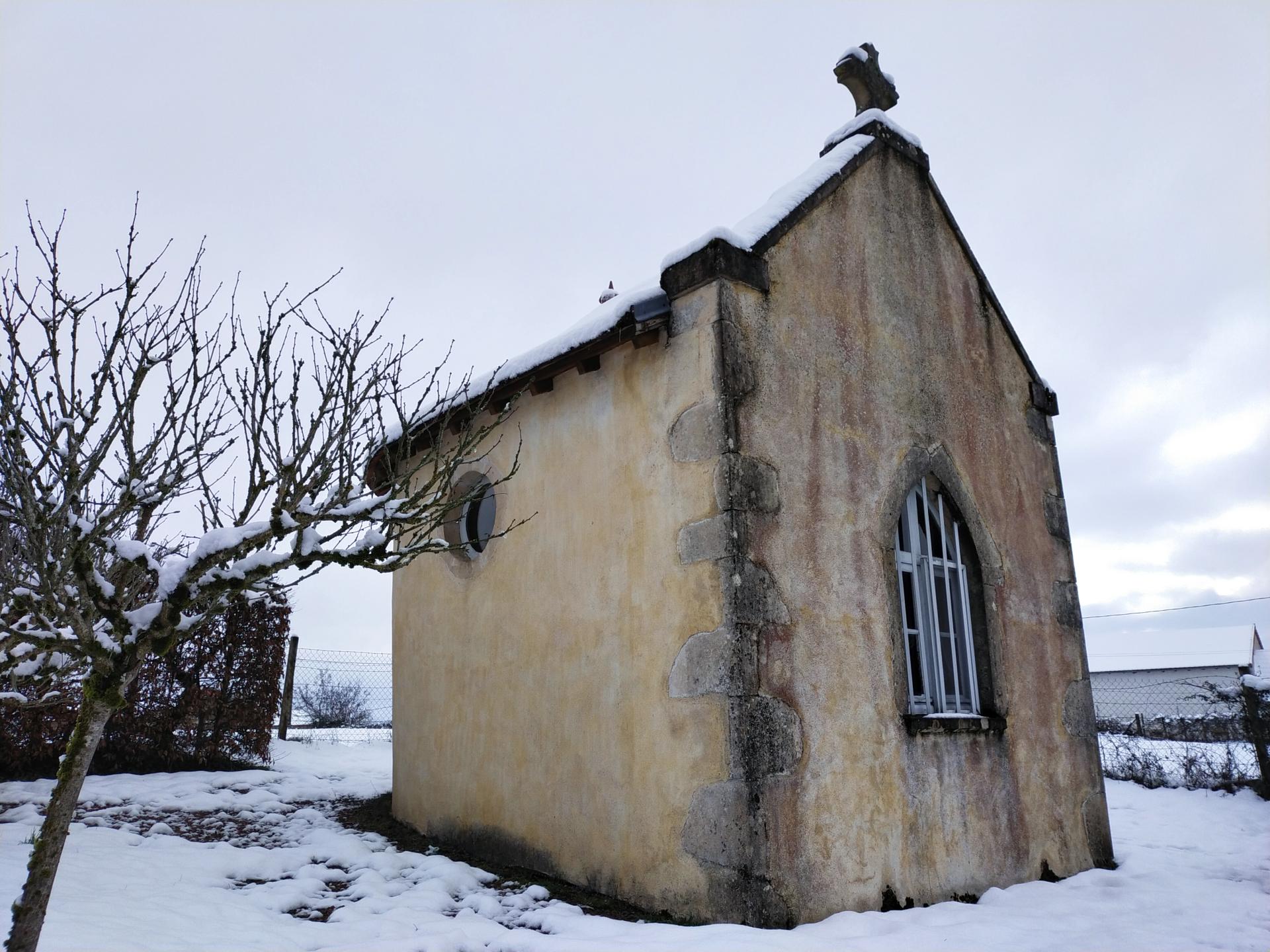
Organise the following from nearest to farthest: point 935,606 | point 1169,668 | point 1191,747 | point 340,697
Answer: point 935,606 < point 1191,747 < point 340,697 < point 1169,668

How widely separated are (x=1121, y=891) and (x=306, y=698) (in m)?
14.8

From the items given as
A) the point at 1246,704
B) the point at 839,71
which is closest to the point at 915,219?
the point at 839,71

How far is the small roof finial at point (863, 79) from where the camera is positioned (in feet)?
24.9

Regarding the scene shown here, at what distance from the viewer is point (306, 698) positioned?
57.6 ft

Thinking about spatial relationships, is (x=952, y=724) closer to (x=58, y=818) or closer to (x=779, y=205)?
(x=779, y=205)

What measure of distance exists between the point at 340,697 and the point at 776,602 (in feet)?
Answer: 47.5

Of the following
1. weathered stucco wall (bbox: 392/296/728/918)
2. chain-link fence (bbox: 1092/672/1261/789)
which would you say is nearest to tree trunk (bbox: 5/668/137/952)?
weathered stucco wall (bbox: 392/296/728/918)

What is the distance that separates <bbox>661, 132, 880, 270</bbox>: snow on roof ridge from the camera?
18.1 feet

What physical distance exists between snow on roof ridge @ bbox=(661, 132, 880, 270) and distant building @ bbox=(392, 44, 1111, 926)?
3 cm

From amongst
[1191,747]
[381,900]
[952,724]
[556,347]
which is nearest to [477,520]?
[556,347]

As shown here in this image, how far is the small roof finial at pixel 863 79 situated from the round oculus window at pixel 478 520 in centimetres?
435

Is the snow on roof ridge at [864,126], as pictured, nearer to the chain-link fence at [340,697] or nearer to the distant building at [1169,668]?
the chain-link fence at [340,697]

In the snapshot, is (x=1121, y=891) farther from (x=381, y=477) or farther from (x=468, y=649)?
(x=381, y=477)

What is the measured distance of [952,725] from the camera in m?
6.02
